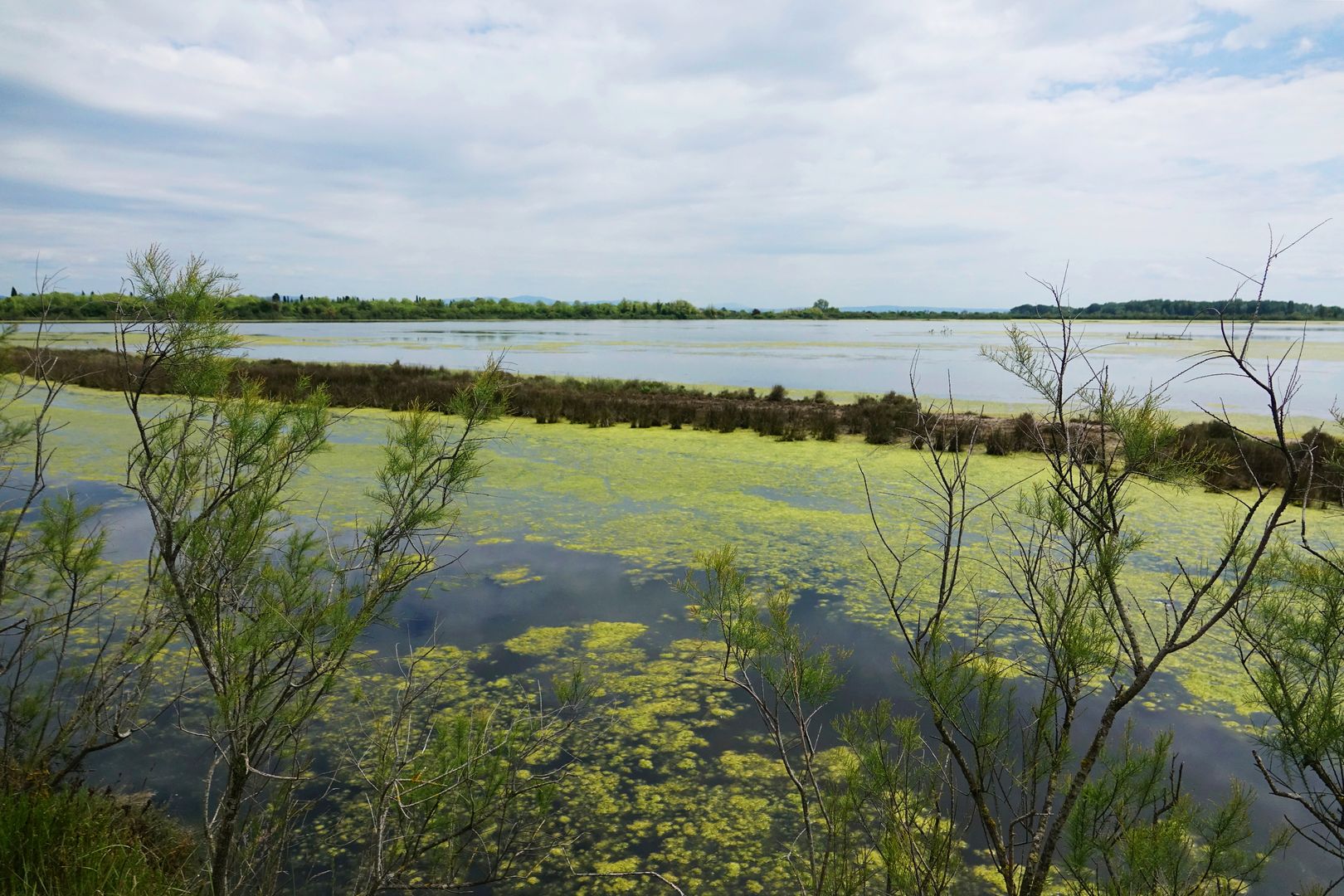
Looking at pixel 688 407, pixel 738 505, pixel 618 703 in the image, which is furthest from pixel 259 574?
pixel 688 407

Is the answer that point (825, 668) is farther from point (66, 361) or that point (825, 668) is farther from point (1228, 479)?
point (66, 361)

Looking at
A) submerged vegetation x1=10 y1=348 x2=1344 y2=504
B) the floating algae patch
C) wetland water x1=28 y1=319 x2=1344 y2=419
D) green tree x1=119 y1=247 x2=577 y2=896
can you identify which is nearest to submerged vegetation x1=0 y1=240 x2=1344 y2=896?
green tree x1=119 y1=247 x2=577 y2=896

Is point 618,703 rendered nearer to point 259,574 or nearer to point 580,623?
point 580,623

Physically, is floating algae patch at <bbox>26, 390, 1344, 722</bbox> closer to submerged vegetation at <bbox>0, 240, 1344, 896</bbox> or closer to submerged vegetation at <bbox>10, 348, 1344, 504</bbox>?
submerged vegetation at <bbox>0, 240, 1344, 896</bbox>

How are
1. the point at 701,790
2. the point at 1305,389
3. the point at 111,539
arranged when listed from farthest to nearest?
1. the point at 1305,389
2. the point at 111,539
3. the point at 701,790

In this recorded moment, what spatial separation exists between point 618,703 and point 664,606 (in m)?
1.30

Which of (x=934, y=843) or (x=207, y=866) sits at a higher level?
(x=934, y=843)

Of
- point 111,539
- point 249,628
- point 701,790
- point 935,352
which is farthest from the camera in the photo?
point 935,352

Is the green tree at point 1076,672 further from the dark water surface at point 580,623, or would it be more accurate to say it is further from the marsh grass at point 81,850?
the marsh grass at point 81,850

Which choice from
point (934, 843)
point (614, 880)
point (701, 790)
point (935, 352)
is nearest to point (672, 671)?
point (701, 790)

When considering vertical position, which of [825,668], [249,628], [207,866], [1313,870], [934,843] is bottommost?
[1313,870]

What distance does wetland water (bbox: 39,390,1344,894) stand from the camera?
311cm

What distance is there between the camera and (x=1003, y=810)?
10.5 feet

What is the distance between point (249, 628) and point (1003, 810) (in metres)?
2.97
